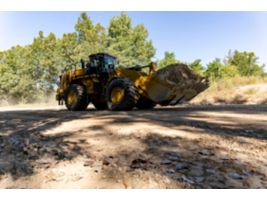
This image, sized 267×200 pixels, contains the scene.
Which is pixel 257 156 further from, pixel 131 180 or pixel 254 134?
pixel 131 180

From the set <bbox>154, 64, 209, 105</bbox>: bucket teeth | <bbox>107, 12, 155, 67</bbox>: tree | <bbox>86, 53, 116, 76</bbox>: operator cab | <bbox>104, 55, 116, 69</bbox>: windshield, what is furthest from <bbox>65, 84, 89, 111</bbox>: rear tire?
<bbox>107, 12, 155, 67</bbox>: tree

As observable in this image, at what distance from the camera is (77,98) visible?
1153 cm

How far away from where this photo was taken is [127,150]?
3.86 meters

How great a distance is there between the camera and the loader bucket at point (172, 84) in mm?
8922

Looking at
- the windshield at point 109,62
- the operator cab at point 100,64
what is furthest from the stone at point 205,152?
the windshield at point 109,62

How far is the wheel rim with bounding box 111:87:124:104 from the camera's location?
32.1 feet

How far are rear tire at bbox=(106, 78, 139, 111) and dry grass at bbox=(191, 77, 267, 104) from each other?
738 cm

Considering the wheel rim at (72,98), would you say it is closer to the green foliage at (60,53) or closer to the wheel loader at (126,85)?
the wheel loader at (126,85)

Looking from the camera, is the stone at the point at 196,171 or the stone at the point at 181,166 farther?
the stone at the point at 181,166

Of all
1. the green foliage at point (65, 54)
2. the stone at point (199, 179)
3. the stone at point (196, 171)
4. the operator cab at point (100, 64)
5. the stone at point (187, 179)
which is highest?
the green foliage at point (65, 54)

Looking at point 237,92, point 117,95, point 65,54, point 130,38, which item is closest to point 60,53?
point 65,54

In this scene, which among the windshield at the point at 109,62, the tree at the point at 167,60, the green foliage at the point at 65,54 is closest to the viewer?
the windshield at the point at 109,62

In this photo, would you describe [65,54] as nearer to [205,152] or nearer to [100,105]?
[100,105]

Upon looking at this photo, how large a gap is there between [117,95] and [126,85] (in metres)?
0.66
